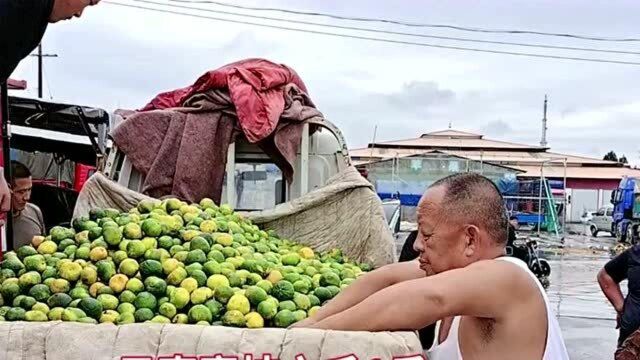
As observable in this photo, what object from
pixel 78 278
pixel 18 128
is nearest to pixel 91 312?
pixel 78 278

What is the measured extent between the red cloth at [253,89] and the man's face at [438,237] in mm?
3921

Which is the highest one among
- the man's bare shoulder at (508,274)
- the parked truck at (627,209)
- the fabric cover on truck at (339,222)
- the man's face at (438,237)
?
the man's face at (438,237)

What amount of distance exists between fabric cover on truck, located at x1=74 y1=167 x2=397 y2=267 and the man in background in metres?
0.40

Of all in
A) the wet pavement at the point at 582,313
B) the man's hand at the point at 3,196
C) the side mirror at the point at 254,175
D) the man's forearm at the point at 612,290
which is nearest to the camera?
the man's hand at the point at 3,196

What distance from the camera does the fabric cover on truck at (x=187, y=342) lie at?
2.33 m

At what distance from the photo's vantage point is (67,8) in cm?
222

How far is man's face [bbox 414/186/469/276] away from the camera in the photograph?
226 cm

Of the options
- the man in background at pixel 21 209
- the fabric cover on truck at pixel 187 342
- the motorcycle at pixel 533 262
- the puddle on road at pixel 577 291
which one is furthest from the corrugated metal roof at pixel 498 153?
the fabric cover on truck at pixel 187 342

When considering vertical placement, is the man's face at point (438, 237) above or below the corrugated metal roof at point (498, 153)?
Result: above

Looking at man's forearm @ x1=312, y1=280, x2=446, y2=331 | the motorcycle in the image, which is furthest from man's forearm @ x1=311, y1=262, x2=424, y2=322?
the motorcycle

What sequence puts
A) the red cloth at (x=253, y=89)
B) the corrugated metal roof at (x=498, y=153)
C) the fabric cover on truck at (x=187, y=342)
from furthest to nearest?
the corrugated metal roof at (x=498, y=153) < the red cloth at (x=253, y=89) < the fabric cover on truck at (x=187, y=342)

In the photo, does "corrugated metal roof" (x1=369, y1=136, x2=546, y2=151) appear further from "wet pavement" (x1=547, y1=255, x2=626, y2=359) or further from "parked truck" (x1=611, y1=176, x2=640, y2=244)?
"wet pavement" (x1=547, y1=255, x2=626, y2=359)

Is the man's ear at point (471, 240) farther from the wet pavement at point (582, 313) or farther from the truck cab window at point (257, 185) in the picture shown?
the wet pavement at point (582, 313)

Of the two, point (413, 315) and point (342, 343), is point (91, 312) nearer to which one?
point (342, 343)
